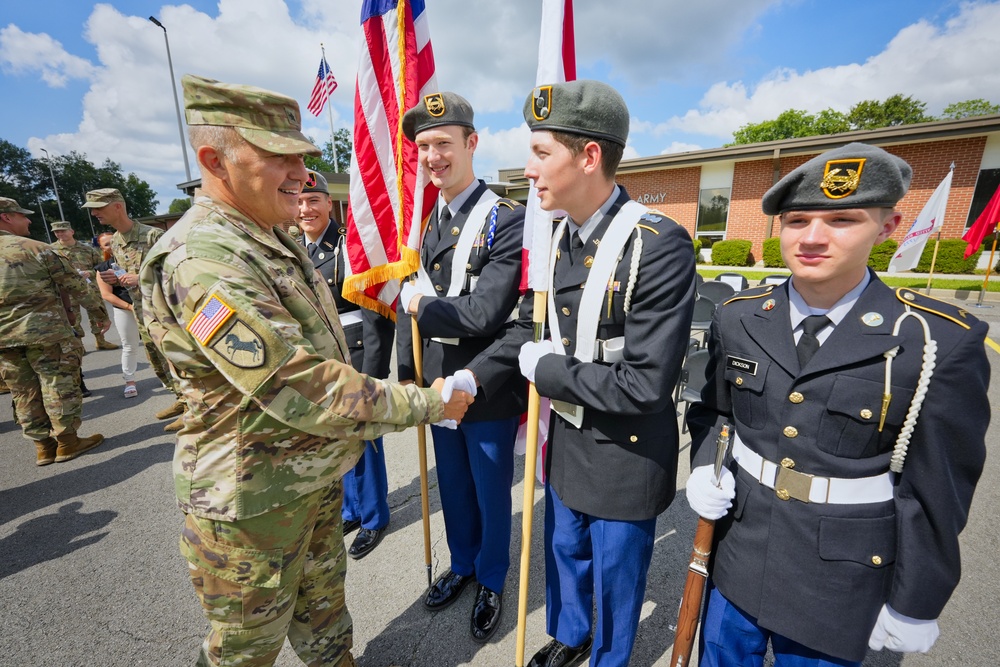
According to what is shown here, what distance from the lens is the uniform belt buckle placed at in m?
1.33

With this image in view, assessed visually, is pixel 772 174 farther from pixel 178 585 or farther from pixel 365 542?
pixel 178 585

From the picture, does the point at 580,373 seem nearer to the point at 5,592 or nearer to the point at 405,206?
the point at 405,206

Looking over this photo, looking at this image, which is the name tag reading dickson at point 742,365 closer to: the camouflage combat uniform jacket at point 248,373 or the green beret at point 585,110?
the green beret at point 585,110

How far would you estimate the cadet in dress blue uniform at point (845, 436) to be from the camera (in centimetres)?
117

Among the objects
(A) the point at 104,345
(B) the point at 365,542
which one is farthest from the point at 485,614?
(A) the point at 104,345

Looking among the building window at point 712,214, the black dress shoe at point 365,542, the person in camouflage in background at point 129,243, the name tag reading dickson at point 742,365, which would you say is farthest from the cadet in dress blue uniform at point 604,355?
the building window at point 712,214

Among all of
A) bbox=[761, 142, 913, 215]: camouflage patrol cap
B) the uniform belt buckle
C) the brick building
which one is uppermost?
the brick building

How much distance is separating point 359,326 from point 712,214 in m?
18.0

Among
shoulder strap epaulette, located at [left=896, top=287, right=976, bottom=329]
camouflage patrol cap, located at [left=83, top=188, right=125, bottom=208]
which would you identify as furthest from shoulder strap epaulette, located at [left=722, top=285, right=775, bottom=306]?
camouflage patrol cap, located at [left=83, top=188, right=125, bottom=208]

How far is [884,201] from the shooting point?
1.18 meters

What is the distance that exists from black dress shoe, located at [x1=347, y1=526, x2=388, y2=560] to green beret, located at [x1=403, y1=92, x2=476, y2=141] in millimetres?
2602

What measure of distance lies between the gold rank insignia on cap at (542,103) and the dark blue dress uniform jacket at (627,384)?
1.45 feet

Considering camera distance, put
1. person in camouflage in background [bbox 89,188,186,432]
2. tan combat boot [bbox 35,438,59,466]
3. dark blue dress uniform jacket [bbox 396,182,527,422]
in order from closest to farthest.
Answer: dark blue dress uniform jacket [bbox 396,182,527,422] → tan combat boot [bbox 35,438,59,466] → person in camouflage in background [bbox 89,188,186,432]

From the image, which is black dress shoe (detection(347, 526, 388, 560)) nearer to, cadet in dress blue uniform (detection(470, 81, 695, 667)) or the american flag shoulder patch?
cadet in dress blue uniform (detection(470, 81, 695, 667))
